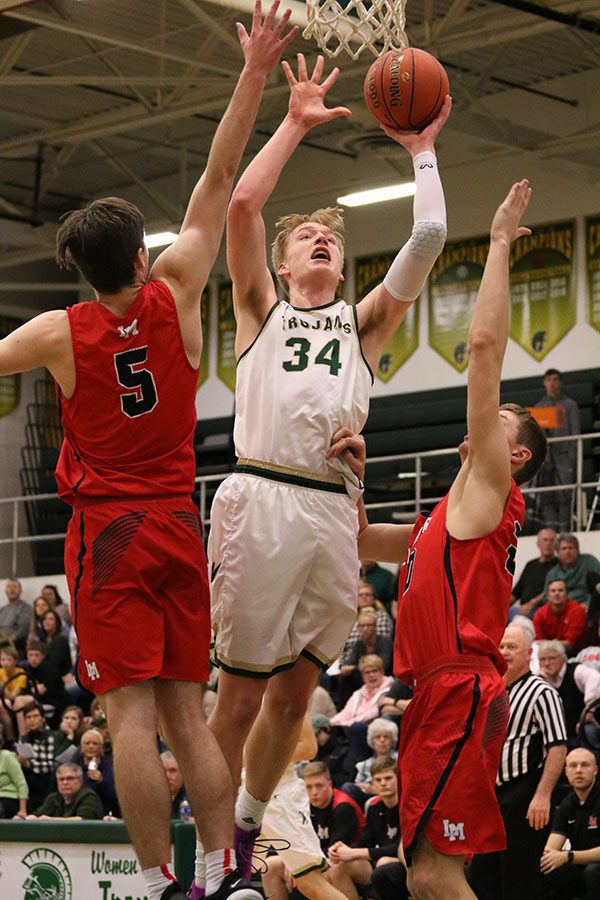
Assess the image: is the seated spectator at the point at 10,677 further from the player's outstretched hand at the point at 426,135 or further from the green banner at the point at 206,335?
the player's outstretched hand at the point at 426,135

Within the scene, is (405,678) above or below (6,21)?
below

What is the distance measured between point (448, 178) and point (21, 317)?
8434 millimetres

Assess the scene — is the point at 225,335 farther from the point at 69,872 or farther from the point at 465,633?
the point at 465,633

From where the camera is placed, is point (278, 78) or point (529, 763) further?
point (278, 78)

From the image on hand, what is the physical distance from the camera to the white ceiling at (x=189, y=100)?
17500 millimetres

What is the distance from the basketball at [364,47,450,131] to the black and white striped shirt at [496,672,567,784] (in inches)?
159

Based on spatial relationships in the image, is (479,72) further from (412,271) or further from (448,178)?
(412,271)

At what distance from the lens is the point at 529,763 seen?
8.84 m

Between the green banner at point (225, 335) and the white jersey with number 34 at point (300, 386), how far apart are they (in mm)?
19332

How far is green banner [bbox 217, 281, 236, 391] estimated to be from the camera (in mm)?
25141

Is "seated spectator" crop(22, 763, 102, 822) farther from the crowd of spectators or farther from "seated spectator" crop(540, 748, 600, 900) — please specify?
"seated spectator" crop(540, 748, 600, 900)

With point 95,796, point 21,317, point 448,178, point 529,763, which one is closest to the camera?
point 529,763

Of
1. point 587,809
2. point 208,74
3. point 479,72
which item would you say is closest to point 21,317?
point 208,74

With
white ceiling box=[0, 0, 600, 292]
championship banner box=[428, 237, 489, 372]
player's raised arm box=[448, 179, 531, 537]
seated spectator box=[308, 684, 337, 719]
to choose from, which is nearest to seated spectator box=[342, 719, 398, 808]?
seated spectator box=[308, 684, 337, 719]
